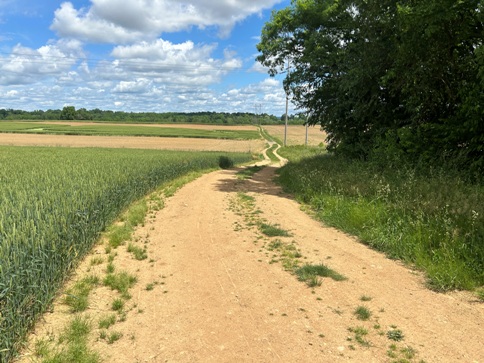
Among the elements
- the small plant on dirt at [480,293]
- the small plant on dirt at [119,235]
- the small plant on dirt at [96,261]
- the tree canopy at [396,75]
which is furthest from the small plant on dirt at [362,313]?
the tree canopy at [396,75]

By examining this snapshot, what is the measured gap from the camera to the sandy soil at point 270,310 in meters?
3.68

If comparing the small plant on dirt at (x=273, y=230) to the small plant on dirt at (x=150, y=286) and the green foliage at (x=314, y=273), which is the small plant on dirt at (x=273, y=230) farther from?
the small plant on dirt at (x=150, y=286)

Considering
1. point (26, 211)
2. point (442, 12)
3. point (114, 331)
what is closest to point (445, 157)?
point (442, 12)

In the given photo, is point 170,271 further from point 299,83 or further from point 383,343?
point 299,83

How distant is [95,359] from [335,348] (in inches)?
103

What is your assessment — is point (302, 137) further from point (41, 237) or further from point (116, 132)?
point (41, 237)

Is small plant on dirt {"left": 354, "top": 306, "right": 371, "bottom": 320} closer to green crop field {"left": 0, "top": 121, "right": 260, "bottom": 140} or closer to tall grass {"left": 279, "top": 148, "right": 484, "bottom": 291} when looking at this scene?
tall grass {"left": 279, "top": 148, "right": 484, "bottom": 291}

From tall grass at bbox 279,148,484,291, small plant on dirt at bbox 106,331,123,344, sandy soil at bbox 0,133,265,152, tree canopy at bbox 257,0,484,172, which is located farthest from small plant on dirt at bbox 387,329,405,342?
sandy soil at bbox 0,133,265,152

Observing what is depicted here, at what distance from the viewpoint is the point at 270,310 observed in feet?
14.9

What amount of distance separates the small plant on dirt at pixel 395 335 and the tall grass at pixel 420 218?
1642mm

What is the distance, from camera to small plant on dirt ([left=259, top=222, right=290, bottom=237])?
7957mm

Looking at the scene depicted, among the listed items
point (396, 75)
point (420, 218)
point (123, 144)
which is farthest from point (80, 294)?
point (123, 144)

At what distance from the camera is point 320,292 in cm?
505

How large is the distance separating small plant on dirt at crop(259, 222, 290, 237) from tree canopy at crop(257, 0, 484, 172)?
241 inches
